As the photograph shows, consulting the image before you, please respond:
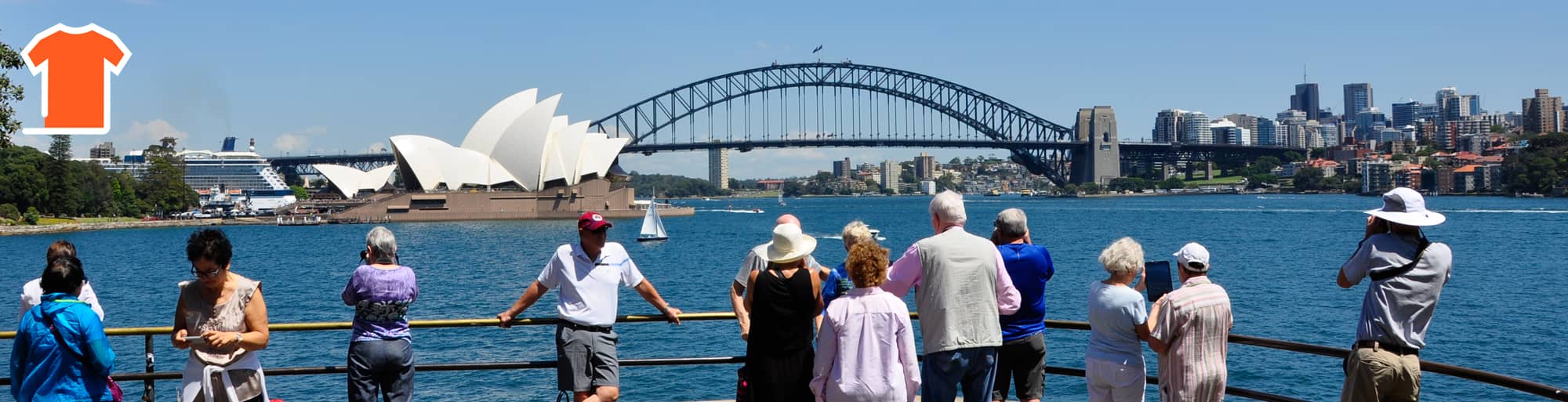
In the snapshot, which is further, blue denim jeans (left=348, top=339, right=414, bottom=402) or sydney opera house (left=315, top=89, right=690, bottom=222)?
sydney opera house (left=315, top=89, right=690, bottom=222)

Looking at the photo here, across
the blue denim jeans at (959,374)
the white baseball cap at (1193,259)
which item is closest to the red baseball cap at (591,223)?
the blue denim jeans at (959,374)

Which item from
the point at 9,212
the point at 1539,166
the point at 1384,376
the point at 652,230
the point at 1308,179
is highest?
the point at 1539,166

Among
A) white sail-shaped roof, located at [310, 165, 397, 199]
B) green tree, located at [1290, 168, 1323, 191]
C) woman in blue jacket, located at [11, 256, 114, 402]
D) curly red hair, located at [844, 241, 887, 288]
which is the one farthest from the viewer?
green tree, located at [1290, 168, 1323, 191]

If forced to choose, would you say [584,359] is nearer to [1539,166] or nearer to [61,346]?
[61,346]

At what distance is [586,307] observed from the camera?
4746mm

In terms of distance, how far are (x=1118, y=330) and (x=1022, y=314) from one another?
46 cm

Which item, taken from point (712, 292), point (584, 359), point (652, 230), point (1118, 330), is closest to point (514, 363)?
point (584, 359)

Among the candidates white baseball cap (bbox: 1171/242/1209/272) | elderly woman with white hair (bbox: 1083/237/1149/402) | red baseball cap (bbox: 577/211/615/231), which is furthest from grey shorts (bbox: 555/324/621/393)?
white baseball cap (bbox: 1171/242/1209/272)

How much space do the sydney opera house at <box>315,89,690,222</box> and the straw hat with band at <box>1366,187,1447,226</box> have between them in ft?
233

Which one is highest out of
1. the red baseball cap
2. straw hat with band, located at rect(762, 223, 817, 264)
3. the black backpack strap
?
the red baseball cap

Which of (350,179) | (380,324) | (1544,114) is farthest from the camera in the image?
(1544,114)

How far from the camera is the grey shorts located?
15.5ft

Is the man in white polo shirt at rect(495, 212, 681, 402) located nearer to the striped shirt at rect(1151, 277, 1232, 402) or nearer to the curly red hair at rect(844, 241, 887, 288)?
the curly red hair at rect(844, 241, 887, 288)

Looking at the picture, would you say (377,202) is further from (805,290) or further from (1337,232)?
(805,290)
